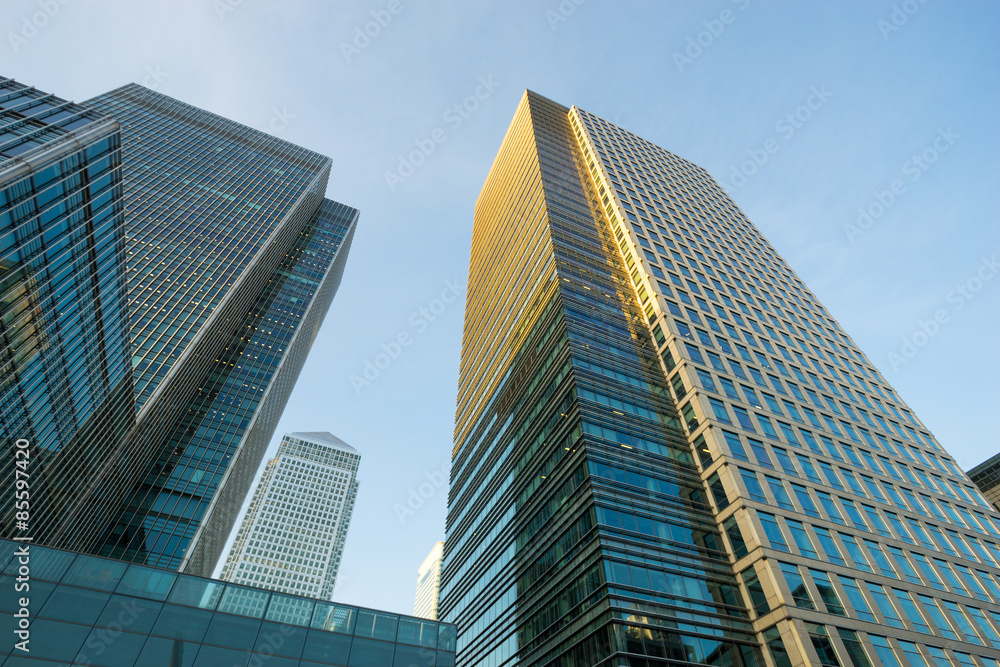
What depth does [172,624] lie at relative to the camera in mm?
23391

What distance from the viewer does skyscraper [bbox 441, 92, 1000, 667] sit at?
34.7 m

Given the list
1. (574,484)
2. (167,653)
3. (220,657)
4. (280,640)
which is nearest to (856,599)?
(574,484)

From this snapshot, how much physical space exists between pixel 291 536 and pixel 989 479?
176510 mm

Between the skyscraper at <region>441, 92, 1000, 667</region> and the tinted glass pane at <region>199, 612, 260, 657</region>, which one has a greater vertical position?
the skyscraper at <region>441, 92, 1000, 667</region>

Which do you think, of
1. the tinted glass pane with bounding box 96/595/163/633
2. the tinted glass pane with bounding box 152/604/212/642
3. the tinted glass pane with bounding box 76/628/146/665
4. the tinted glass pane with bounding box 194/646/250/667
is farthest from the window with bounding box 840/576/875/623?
the tinted glass pane with bounding box 76/628/146/665

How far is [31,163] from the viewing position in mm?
28750

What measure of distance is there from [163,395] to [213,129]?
87.1 metres

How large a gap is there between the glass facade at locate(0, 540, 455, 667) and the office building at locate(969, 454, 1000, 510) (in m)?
93.5

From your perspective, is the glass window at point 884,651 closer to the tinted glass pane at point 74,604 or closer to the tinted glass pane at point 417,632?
the tinted glass pane at point 417,632

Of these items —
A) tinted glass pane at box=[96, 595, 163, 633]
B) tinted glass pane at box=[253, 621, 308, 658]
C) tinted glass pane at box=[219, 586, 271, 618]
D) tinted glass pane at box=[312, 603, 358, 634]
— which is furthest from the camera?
tinted glass pane at box=[312, 603, 358, 634]

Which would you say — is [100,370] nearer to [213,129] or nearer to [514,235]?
[514,235]

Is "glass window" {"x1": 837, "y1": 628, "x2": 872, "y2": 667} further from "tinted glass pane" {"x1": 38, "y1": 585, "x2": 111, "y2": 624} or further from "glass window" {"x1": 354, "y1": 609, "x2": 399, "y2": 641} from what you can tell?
"tinted glass pane" {"x1": 38, "y1": 585, "x2": 111, "y2": 624}

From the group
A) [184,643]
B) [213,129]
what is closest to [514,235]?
[184,643]

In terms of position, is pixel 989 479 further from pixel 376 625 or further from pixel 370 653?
pixel 370 653
